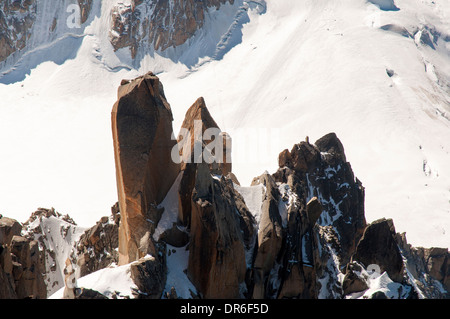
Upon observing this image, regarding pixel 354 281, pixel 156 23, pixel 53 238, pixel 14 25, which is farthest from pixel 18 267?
pixel 14 25

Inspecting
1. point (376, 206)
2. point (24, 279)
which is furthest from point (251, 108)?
point (24, 279)

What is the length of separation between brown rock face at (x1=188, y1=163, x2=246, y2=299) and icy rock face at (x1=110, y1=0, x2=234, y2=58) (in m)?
96.9

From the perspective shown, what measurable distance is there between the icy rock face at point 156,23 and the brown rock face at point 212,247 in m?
96.9

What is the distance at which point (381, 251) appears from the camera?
36.0 metres

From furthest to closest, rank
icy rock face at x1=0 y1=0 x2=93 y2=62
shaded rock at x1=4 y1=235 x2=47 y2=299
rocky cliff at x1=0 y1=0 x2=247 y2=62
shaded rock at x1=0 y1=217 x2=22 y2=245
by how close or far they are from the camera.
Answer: icy rock face at x1=0 y1=0 x2=93 y2=62 < rocky cliff at x1=0 y1=0 x2=247 y2=62 < shaded rock at x1=0 y1=217 x2=22 y2=245 < shaded rock at x1=4 y1=235 x2=47 y2=299

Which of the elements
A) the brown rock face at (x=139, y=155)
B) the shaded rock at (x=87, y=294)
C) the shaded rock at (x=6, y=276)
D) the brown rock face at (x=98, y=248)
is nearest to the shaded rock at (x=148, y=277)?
the shaded rock at (x=87, y=294)

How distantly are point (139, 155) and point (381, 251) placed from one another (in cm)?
1594

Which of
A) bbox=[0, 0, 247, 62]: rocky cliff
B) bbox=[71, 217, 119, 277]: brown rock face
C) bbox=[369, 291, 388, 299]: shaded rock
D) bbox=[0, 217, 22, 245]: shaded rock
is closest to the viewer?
bbox=[369, 291, 388, 299]: shaded rock

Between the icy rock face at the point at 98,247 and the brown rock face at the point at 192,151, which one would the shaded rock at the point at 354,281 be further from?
the icy rock face at the point at 98,247

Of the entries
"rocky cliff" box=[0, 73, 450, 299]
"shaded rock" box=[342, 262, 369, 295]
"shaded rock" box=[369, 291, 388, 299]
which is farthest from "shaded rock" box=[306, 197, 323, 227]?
"shaded rock" box=[369, 291, 388, 299]

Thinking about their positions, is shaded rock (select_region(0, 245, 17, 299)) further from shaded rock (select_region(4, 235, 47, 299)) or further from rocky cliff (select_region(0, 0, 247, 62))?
rocky cliff (select_region(0, 0, 247, 62))

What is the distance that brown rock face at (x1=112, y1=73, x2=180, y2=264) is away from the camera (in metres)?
29.5

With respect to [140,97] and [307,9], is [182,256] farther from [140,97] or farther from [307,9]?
[307,9]

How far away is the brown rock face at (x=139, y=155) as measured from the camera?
2950 centimetres
